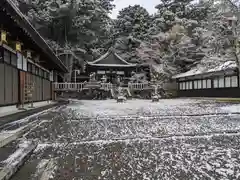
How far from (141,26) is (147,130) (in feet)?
106

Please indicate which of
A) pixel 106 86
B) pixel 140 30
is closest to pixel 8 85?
pixel 106 86

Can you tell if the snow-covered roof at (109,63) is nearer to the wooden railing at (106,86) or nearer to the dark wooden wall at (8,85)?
the wooden railing at (106,86)

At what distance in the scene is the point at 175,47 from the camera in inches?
1175

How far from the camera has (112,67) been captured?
3278 centimetres

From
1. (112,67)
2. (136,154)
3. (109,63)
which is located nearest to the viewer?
(136,154)

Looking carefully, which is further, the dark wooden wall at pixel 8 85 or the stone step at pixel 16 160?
the dark wooden wall at pixel 8 85

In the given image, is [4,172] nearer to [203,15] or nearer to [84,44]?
[84,44]

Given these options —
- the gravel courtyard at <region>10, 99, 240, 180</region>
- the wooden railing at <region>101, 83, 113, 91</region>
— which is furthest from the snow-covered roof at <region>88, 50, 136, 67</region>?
the gravel courtyard at <region>10, 99, 240, 180</region>

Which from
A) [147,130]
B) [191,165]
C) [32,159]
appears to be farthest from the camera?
[147,130]

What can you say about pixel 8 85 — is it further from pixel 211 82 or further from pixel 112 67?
pixel 112 67

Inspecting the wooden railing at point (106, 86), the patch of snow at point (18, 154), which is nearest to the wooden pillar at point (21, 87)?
the patch of snow at point (18, 154)

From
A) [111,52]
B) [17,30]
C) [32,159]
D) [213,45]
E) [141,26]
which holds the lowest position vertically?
[32,159]

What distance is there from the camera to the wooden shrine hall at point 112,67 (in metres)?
32.1

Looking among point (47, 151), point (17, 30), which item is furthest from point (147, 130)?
point (17, 30)
